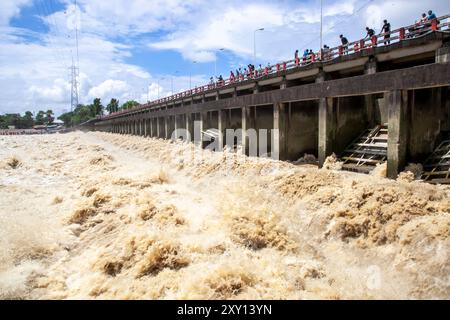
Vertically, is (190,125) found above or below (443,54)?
below

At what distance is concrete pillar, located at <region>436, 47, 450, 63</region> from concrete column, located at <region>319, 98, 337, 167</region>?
202 inches

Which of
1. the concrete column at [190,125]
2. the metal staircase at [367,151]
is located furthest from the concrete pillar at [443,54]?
the concrete column at [190,125]

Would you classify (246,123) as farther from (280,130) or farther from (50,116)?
(50,116)

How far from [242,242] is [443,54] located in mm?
10974

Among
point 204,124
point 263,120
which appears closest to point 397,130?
point 263,120

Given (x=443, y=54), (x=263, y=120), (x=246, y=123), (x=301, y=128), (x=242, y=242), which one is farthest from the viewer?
(x=263, y=120)

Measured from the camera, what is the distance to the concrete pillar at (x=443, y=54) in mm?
12570

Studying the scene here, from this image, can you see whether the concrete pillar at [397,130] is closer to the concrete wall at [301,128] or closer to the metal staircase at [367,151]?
the metal staircase at [367,151]

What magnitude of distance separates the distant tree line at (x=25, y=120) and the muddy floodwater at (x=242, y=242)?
16132 centimetres

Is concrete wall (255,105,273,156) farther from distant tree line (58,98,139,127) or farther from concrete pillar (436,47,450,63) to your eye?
distant tree line (58,98,139,127)

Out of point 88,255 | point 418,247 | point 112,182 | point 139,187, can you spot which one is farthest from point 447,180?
point 112,182

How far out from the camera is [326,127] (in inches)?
668
